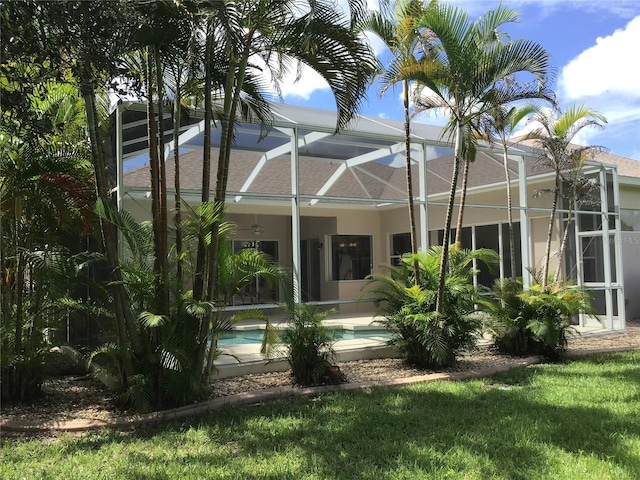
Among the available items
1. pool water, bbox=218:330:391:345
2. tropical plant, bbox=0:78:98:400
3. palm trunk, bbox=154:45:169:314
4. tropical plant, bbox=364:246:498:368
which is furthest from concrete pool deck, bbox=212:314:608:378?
tropical plant, bbox=0:78:98:400

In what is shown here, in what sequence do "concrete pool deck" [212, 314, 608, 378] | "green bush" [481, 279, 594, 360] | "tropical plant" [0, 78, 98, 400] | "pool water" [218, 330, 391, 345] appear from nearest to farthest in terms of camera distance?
"tropical plant" [0, 78, 98, 400] < "concrete pool deck" [212, 314, 608, 378] < "green bush" [481, 279, 594, 360] < "pool water" [218, 330, 391, 345]

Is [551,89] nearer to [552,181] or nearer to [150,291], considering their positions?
[150,291]

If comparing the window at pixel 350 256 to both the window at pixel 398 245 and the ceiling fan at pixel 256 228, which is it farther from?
the ceiling fan at pixel 256 228

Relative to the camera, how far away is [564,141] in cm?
1148

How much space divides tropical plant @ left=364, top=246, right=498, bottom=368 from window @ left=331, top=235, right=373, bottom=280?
9196 millimetres

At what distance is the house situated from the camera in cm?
1036

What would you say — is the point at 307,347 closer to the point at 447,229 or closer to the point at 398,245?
the point at 447,229

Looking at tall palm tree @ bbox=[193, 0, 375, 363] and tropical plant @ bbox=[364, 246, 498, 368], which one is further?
tropical plant @ bbox=[364, 246, 498, 368]

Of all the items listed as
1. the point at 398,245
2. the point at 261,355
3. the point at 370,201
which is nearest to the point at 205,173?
the point at 261,355

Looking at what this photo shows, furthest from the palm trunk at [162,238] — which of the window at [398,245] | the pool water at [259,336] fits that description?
the window at [398,245]

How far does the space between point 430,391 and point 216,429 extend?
9.16 ft

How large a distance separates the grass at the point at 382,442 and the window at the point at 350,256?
1131 centimetres

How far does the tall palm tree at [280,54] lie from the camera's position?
5.88m

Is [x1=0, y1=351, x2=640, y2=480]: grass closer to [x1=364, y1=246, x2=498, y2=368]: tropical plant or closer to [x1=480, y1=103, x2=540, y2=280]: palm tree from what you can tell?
[x1=364, y1=246, x2=498, y2=368]: tropical plant
